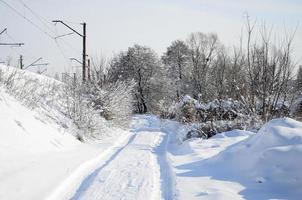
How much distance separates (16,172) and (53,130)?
7.12 meters

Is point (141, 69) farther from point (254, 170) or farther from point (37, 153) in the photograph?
point (254, 170)

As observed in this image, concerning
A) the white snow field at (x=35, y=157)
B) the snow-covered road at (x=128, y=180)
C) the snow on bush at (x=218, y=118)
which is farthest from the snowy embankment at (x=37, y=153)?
the snow on bush at (x=218, y=118)

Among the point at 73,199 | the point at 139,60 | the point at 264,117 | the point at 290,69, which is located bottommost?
the point at 73,199

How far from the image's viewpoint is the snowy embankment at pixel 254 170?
25.4 feet

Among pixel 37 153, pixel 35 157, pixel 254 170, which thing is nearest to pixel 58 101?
pixel 37 153

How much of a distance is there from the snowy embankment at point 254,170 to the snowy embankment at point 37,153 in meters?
2.41

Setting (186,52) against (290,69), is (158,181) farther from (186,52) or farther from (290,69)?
(186,52)

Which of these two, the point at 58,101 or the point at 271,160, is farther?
the point at 58,101

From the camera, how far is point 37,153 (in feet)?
39.4

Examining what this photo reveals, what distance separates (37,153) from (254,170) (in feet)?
19.4

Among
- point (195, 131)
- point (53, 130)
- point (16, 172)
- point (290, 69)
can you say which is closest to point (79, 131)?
point (53, 130)

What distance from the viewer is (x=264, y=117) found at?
56.0 ft

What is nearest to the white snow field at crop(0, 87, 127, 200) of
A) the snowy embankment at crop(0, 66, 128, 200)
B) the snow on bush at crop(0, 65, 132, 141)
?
the snowy embankment at crop(0, 66, 128, 200)

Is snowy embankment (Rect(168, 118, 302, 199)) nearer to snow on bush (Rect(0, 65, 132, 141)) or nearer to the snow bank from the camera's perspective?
the snow bank
